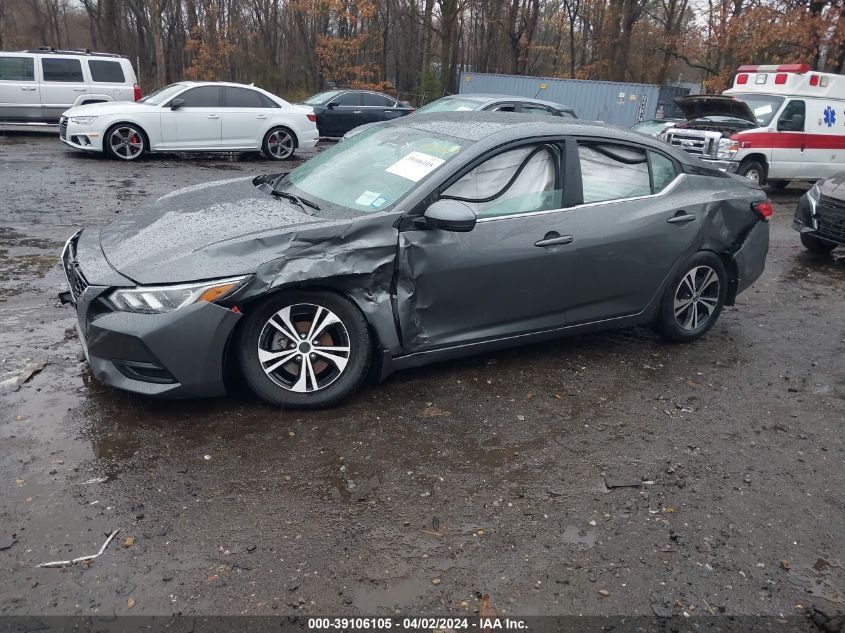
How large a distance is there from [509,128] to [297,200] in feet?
4.74

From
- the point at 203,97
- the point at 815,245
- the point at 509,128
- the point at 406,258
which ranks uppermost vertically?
the point at 203,97

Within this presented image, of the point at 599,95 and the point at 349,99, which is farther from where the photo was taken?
the point at 599,95

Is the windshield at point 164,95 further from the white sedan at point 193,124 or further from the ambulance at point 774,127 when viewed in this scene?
the ambulance at point 774,127

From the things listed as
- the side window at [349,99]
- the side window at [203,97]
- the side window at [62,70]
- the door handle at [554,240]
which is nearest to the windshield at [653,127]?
the side window at [349,99]

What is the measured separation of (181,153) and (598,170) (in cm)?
1210

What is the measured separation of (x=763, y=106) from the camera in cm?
1405

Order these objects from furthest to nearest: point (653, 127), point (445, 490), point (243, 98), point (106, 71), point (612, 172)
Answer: point (106, 71) < point (653, 127) < point (243, 98) < point (612, 172) < point (445, 490)

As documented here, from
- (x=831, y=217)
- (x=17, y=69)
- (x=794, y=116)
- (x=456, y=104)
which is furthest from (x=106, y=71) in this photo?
(x=831, y=217)

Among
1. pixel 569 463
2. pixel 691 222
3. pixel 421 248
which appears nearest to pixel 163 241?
pixel 421 248

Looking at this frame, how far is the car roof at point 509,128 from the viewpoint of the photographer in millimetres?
4613

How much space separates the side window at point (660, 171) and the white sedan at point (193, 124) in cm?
1071

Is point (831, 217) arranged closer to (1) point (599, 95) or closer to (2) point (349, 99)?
(2) point (349, 99)

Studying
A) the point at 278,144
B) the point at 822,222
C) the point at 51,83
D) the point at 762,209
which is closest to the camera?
the point at 762,209

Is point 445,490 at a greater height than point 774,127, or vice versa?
point 774,127
